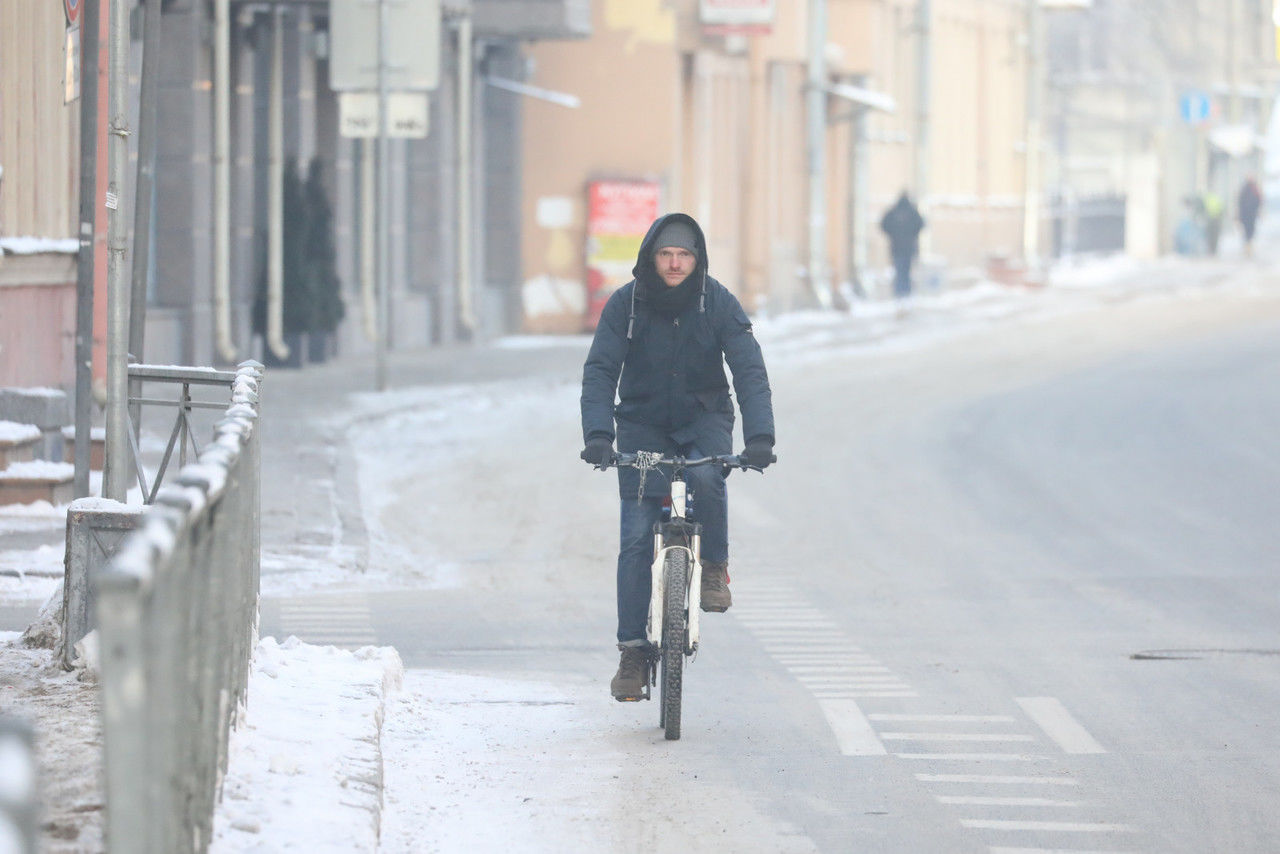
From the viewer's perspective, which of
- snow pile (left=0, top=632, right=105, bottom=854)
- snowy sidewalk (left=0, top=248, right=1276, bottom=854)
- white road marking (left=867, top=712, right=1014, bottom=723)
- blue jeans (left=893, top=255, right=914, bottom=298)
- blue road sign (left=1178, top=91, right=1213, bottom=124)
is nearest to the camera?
snow pile (left=0, top=632, right=105, bottom=854)

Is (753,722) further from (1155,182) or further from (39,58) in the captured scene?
(1155,182)

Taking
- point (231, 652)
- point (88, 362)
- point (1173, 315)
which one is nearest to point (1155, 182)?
point (1173, 315)

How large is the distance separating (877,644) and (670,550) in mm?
2134

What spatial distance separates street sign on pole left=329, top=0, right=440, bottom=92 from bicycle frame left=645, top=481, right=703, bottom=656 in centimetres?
1253

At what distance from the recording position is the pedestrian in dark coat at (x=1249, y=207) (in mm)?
50719

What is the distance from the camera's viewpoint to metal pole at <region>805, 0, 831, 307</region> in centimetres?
3497

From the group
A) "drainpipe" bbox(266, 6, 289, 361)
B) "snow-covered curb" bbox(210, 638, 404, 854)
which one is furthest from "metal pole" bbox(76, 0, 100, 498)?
"drainpipe" bbox(266, 6, 289, 361)

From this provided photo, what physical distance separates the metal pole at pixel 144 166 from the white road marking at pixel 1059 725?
5.07m

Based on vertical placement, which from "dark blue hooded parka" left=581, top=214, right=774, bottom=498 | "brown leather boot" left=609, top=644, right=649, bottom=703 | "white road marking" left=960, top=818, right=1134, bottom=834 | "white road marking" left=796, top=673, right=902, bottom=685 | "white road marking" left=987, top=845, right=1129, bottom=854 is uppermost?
"dark blue hooded parka" left=581, top=214, right=774, bottom=498

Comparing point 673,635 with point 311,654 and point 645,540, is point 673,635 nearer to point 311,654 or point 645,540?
point 645,540

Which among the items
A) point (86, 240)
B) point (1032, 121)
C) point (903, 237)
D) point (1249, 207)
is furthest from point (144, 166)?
point (1249, 207)

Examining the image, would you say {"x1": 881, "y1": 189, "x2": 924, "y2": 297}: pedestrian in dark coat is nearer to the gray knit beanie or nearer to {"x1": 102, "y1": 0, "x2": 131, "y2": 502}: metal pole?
{"x1": 102, "y1": 0, "x2": 131, "y2": 502}: metal pole

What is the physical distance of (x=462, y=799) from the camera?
6.65 meters

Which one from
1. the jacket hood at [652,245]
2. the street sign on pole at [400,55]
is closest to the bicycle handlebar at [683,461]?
the jacket hood at [652,245]
